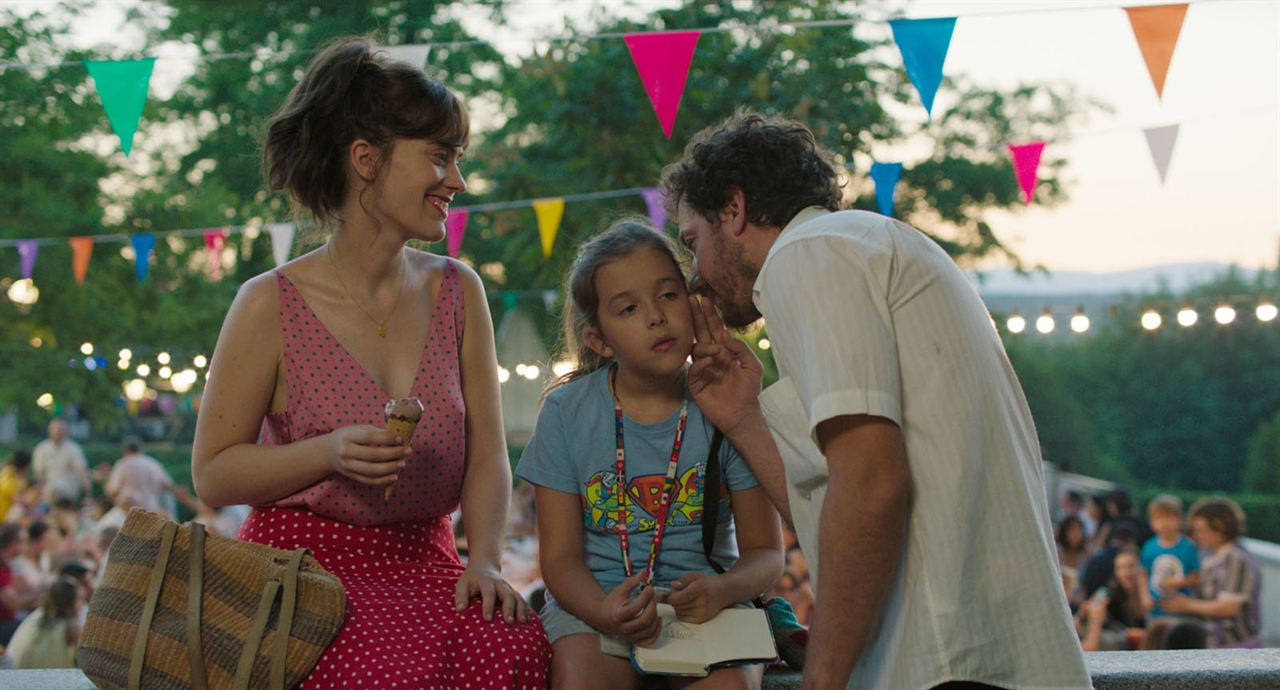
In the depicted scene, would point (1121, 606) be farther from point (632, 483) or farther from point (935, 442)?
point (935, 442)

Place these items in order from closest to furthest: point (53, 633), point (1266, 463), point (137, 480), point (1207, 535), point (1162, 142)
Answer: point (53, 633) → point (1162, 142) → point (1207, 535) → point (137, 480) → point (1266, 463)

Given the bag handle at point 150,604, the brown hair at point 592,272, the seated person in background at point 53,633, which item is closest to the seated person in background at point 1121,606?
the seated person in background at point 53,633

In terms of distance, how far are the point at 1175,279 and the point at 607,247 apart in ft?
109

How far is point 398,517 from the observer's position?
2.38 meters

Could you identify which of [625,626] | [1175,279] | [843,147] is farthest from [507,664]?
[1175,279]

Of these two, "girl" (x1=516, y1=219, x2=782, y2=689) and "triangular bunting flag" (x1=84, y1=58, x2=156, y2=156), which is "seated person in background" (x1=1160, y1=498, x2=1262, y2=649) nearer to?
"girl" (x1=516, y1=219, x2=782, y2=689)

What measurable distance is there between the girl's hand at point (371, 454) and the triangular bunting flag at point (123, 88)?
385 cm

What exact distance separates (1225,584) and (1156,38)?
3.39 metres

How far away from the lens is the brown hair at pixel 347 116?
2.44m

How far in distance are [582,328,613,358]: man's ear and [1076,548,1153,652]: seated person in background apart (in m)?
5.36

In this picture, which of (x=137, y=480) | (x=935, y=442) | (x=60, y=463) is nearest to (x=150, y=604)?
(x=935, y=442)

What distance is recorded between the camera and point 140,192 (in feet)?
57.1

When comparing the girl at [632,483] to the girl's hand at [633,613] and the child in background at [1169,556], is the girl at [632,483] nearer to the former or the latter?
the girl's hand at [633,613]

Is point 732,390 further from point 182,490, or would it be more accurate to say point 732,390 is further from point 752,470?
point 182,490
